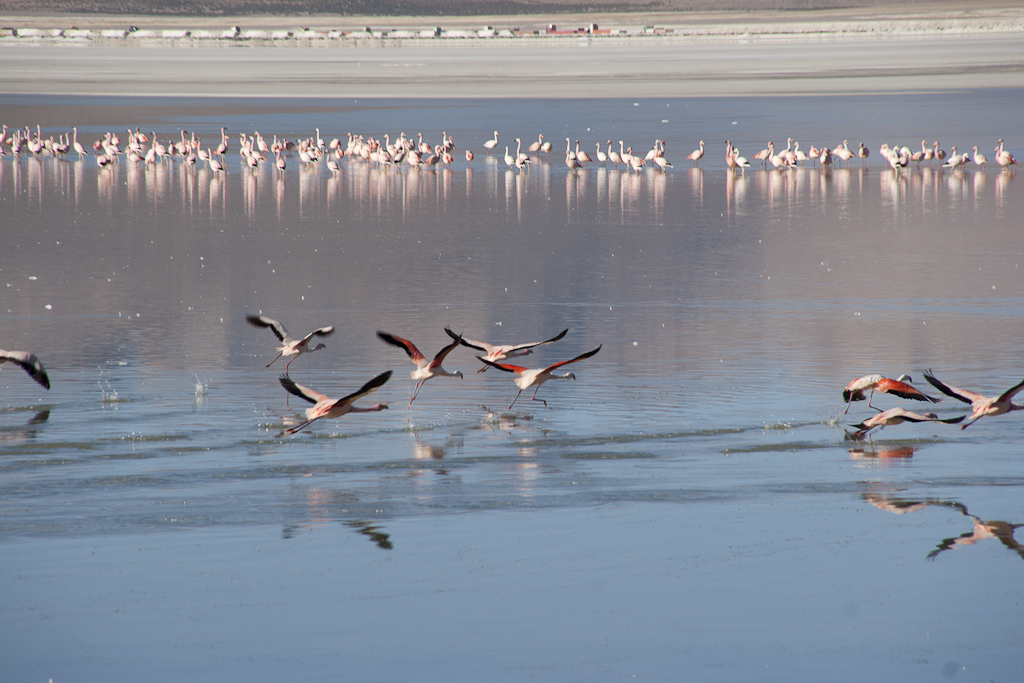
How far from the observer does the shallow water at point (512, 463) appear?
16.6 ft

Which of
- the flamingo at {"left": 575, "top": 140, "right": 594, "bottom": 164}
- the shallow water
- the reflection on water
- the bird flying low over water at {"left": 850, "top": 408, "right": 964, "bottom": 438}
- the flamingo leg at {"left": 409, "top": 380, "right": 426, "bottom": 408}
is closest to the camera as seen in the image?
the shallow water

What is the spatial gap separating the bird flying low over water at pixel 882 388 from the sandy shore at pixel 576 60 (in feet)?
152

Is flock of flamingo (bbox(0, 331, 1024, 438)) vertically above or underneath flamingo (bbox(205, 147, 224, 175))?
underneath

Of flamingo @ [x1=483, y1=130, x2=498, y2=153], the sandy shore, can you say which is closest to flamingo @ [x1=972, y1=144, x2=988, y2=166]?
flamingo @ [x1=483, y1=130, x2=498, y2=153]

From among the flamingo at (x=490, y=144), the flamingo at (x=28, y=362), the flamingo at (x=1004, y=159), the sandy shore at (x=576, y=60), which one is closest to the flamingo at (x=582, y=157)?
the flamingo at (x=490, y=144)

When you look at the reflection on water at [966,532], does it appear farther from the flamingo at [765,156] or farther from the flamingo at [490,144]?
the flamingo at [490,144]

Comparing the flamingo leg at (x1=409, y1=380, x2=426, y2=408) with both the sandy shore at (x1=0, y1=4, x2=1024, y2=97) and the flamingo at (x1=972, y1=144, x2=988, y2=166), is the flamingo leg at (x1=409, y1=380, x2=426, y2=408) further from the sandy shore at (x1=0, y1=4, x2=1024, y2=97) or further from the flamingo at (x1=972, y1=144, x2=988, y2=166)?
the sandy shore at (x1=0, y1=4, x2=1024, y2=97)

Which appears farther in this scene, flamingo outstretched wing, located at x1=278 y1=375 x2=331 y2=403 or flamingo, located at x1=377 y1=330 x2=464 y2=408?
flamingo, located at x1=377 y1=330 x2=464 y2=408

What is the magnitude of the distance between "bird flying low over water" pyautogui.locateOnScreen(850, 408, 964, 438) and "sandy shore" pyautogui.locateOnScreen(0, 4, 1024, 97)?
46.9 m

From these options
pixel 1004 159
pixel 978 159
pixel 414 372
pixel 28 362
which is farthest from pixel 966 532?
pixel 978 159

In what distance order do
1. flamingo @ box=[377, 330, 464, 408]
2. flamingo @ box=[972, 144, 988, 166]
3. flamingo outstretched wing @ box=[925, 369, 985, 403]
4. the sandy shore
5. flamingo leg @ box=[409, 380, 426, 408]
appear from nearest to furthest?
1. flamingo outstretched wing @ box=[925, 369, 985, 403]
2. flamingo @ box=[377, 330, 464, 408]
3. flamingo leg @ box=[409, 380, 426, 408]
4. flamingo @ box=[972, 144, 988, 166]
5. the sandy shore

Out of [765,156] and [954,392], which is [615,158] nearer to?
[765,156]

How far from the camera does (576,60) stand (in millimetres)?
76250

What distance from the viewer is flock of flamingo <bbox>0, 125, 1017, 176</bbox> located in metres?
27.2
